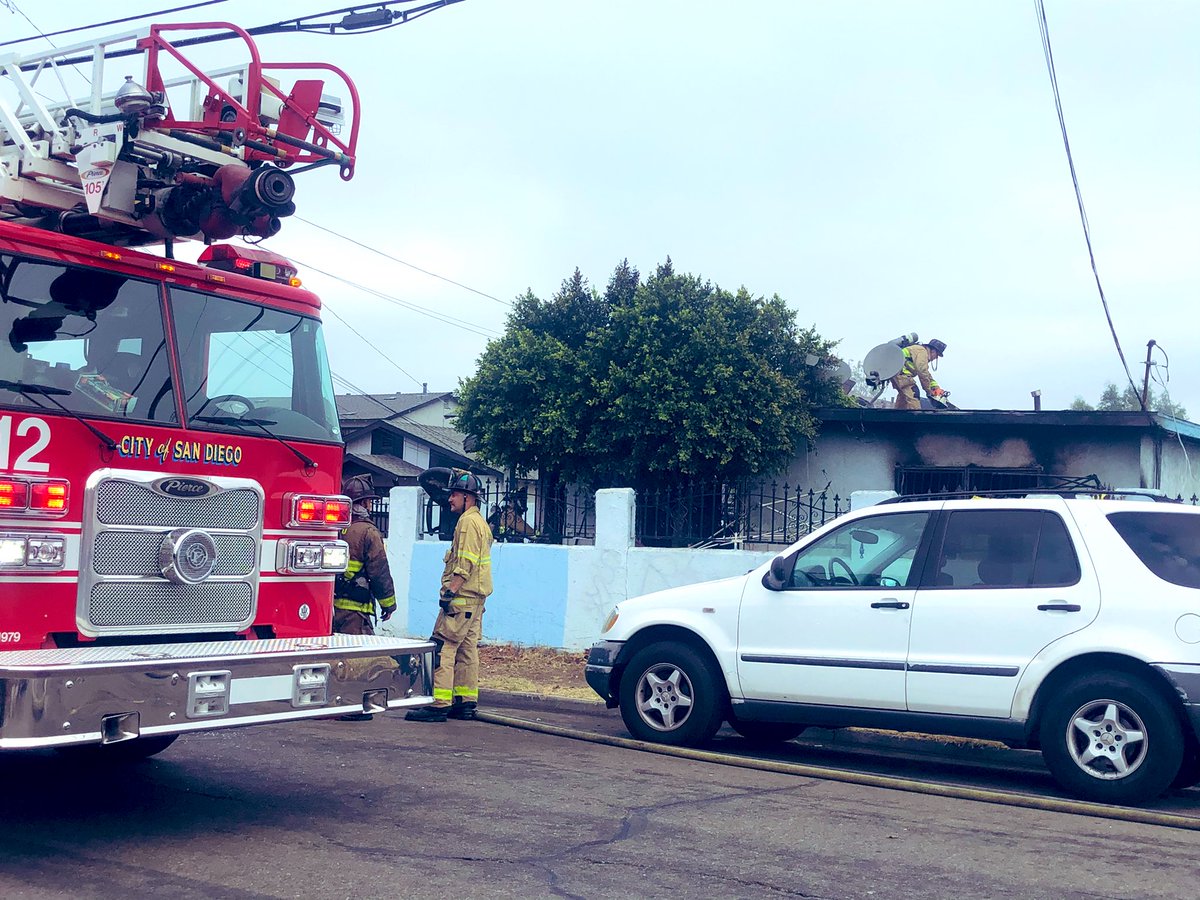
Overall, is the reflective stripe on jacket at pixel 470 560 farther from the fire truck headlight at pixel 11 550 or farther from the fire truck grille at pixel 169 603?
the fire truck headlight at pixel 11 550

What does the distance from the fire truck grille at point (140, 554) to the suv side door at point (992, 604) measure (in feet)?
13.0

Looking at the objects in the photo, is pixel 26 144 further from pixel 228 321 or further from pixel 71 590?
pixel 71 590

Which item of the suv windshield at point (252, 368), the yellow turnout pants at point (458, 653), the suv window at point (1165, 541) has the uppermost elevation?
the suv windshield at point (252, 368)

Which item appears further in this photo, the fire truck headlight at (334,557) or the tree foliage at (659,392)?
the tree foliage at (659,392)

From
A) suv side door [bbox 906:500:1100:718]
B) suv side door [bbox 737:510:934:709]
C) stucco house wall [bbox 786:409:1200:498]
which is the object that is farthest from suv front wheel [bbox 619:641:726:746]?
stucco house wall [bbox 786:409:1200:498]

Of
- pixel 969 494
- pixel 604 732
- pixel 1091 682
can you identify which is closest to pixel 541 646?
pixel 604 732

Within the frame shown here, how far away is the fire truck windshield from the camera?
576 cm

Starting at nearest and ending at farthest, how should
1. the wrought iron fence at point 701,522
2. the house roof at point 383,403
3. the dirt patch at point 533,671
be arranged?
the dirt patch at point 533,671 < the wrought iron fence at point 701,522 < the house roof at point 383,403

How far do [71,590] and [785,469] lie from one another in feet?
42.1

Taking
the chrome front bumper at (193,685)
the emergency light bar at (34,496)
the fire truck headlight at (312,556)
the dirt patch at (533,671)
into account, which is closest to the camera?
the chrome front bumper at (193,685)

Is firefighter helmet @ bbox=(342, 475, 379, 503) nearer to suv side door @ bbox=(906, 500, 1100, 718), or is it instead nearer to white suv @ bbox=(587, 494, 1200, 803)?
white suv @ bbox=(587, 494, 1200, 803)

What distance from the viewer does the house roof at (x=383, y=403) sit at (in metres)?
44.7

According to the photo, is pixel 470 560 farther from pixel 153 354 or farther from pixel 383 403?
pixel 383 403

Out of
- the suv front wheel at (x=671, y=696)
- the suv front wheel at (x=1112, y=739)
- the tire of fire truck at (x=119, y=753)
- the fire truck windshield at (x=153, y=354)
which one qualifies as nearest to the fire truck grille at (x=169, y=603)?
the fire truck windshield at (x=153, y=354)
